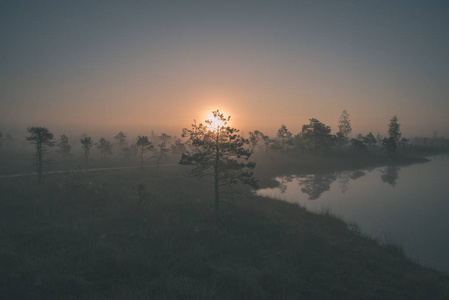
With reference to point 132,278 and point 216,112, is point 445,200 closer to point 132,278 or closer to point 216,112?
point 216,112

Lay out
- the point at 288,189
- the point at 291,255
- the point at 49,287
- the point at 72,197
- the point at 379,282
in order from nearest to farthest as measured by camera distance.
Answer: the point at 49,287 < the point at 379,282 < the point at 291,255 < the point at 72,197 < the point at 288,189

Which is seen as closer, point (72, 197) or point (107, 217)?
point (107, 217)

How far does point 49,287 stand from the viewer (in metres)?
8.26

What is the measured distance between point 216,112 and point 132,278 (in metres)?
12.4

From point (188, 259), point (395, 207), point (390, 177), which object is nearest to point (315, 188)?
point (395, 207)

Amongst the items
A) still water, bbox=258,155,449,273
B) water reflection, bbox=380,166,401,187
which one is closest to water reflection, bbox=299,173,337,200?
Answer: still water, bbox=258,155,449,273

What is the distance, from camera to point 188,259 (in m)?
11.2

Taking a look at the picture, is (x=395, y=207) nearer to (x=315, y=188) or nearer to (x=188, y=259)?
(x=315, y=188)

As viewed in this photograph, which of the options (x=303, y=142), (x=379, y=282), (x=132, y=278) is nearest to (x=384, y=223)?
(x=379, y=282)

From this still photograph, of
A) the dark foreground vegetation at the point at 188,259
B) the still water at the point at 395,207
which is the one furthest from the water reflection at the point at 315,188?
the dark foreground vegetation at the point at 188,259

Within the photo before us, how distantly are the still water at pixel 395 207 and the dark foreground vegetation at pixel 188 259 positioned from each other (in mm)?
2816

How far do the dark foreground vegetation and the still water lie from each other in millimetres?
2816

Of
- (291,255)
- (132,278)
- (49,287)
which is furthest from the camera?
(291,255)

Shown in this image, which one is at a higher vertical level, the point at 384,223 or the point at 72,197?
the point at 72,197
